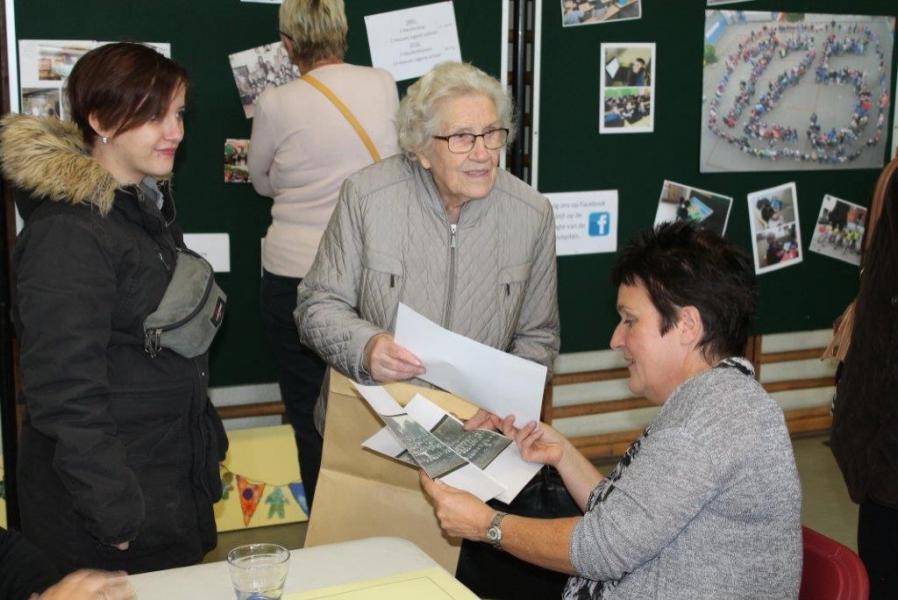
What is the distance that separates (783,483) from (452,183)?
1033 millimetres

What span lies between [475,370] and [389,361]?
0.21 meters

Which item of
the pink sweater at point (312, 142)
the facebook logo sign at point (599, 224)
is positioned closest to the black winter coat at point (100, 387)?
the pink sweater at point (312, 142)

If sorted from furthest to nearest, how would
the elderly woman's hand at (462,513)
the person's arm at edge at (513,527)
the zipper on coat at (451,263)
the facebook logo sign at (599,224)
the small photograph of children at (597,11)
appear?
1. the facebook logo sign at (599,224)
2. the small photograph of children at (597,11)
3. the zipper on coat at (451,263)
4. the elderly woman's hand at (462,513)
5. the person's arm at edge at (513,527)

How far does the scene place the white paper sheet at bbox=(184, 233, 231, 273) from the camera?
365 cm

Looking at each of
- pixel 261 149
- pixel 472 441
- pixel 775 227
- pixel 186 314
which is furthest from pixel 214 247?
pixel 775 227

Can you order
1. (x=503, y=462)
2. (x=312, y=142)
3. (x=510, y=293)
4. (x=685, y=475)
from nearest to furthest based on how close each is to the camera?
(x=685, y=475), (x=503, y=462), (x=510, y=293), (x=312, y=142)

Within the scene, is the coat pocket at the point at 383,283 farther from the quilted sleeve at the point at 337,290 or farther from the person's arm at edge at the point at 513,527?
the person's arm at edge at the point at 513,527

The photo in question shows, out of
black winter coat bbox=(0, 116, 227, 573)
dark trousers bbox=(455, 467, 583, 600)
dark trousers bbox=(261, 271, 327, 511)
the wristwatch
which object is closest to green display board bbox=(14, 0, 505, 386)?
dark trousers bbox=(261, 271, 327, 511)

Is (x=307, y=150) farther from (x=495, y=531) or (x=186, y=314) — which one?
(x=495, y=531)

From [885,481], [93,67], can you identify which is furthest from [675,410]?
[93,67]

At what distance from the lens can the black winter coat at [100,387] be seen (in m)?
1.87

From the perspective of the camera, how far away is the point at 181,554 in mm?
2133

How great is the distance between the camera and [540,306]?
2545 mm

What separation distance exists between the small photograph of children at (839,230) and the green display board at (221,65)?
5.63 ft
